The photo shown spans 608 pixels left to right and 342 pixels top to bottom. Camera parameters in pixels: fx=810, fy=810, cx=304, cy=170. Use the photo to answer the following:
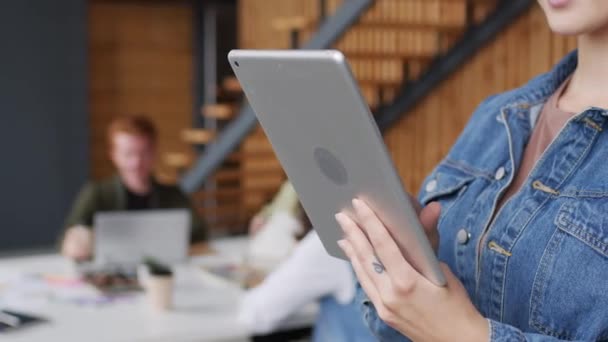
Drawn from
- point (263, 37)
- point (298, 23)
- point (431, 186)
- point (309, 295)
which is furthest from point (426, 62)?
point (431, 186)

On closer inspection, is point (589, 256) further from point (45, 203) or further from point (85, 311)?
point (45, 203)

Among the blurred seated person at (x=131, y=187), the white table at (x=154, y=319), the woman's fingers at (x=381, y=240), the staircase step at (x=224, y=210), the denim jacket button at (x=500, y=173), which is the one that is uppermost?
the denim jacket button at (x=500, y=173)

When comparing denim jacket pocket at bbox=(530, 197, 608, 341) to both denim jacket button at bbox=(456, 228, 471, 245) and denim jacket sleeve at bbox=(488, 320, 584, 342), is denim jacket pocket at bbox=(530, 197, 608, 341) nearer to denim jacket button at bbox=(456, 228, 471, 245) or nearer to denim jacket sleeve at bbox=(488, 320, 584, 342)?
denim jacket sleeve at bbox=(488, 320, 584, 342)

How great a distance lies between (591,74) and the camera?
3.51 ft

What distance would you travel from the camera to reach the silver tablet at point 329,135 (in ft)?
2.77

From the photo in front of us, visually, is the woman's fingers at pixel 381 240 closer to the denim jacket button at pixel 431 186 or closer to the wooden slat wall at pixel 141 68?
the denim jacket button at pixel 431 186

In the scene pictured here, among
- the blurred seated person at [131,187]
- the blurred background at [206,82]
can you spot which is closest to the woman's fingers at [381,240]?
the blurred background at [206,82]

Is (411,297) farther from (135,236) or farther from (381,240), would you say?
(135,236)

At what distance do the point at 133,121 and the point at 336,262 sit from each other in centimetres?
170

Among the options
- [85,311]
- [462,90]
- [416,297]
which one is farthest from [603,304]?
[462,90]

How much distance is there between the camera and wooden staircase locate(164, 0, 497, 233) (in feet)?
18.2

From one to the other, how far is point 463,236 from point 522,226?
11 centimetres

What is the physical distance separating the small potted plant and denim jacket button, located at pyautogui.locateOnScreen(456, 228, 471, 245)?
162cm

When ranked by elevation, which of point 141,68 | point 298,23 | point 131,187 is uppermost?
point 298,23
